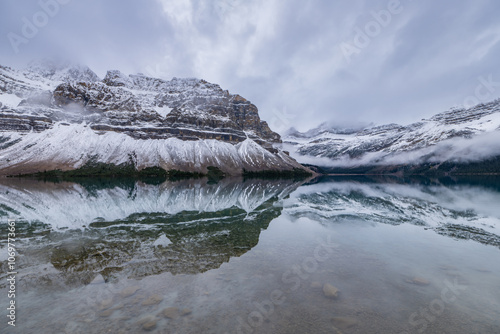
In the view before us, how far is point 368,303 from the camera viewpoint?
10.6 metres

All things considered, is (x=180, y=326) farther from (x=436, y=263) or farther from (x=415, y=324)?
(x=436, y=263)

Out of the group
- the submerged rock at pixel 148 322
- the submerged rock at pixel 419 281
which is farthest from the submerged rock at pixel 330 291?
the submerged rock at pixel 148 322

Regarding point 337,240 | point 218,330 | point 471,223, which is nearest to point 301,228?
point 337,240

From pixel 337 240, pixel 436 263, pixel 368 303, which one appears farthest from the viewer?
pixel 337 240

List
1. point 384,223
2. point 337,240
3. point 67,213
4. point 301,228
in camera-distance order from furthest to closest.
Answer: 1. point 67,213
2. point 384,223
3. point 301,228
4. point 337,240

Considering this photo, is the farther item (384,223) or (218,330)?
(384,223)

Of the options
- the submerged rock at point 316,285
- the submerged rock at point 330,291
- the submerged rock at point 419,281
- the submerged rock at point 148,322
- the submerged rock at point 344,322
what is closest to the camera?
the submerged rock at point 148,322

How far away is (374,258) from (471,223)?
22.5 metres

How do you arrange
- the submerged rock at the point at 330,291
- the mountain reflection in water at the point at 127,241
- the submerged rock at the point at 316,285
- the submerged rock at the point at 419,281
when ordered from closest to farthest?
the submerged rock at the point at 330,291, the submerged rock at the point at 316,285, the submerged rock at the point at 419,281, the mountain reflection in water at the point at 127,241

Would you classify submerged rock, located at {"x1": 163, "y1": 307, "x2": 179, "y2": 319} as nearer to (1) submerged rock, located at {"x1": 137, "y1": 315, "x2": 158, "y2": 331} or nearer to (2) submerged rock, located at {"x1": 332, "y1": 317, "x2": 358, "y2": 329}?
(1) submerged rock, located at {"x1": 137, "y1": 315, "x2": 158, "y2": 331}

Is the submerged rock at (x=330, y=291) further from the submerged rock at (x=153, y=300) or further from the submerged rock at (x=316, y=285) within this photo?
the submerged rock at (x=153, y=300)

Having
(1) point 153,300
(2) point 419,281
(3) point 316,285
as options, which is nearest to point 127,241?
(1) point 153,300

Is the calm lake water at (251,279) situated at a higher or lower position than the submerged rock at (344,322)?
higher

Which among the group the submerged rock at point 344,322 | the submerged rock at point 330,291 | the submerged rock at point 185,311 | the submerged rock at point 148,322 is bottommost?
the submerged rock at point 185,311
